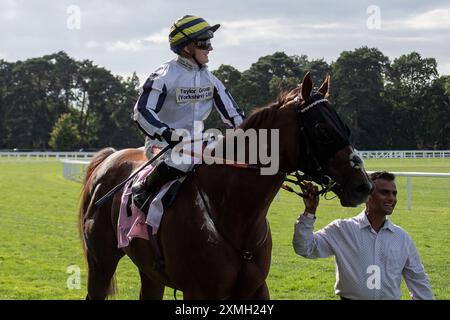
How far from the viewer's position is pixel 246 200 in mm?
3322

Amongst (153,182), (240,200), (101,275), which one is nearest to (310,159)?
(240,200)

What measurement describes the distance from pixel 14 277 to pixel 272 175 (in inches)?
197

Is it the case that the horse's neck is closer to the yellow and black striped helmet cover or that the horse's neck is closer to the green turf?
the yellow and black striped helmet cover

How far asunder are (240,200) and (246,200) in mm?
37

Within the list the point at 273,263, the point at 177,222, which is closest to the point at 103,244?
the point at 177,222

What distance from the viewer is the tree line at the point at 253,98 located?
54.2 metres

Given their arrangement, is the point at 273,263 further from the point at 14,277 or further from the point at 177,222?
the point at 177,222

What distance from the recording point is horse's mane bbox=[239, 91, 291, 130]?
332 cm

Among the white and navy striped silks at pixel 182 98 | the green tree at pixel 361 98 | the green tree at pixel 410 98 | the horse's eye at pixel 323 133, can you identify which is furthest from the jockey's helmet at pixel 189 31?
the green tree at pixel 410 98

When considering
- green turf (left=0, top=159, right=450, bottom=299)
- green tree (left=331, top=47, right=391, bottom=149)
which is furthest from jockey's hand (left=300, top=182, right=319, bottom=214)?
green tree (left=331, top=47, right=391, bottom=149)

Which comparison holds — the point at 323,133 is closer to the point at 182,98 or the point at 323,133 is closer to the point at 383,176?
the point at 383,176

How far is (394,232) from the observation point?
3.60 metres

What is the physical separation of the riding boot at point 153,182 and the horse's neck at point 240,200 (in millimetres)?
265
